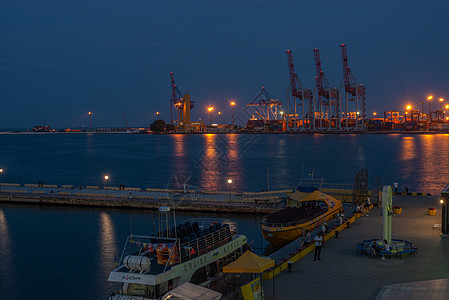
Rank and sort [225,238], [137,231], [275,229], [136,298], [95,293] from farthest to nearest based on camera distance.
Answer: [137,231] < [275,229] < [95,293] < [225,238] < [136,298]

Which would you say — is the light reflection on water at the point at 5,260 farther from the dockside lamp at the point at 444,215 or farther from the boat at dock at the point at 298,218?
the dockside lamp at the point at 444,215

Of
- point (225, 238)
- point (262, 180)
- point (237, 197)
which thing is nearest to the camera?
point (225, 238)

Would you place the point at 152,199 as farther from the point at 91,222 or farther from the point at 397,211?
the point at 397,211

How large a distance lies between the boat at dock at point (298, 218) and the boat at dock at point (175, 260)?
415 centimetres

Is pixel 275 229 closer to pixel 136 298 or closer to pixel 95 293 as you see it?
pixel 95 293

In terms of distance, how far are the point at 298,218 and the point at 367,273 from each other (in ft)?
27.4

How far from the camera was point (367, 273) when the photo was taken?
13266mm

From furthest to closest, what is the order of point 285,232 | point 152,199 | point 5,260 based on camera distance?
point 152,199 → point 5,260 → point 285,232

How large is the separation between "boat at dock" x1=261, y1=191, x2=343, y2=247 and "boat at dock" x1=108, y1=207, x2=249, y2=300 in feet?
13.6

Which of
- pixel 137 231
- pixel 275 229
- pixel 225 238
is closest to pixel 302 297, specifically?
pixel 225 238

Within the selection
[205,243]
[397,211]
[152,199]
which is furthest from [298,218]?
[152,199]

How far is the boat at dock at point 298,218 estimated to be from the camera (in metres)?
20.7

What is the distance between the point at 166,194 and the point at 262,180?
2452 cm

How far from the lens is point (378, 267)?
45.2 ft
